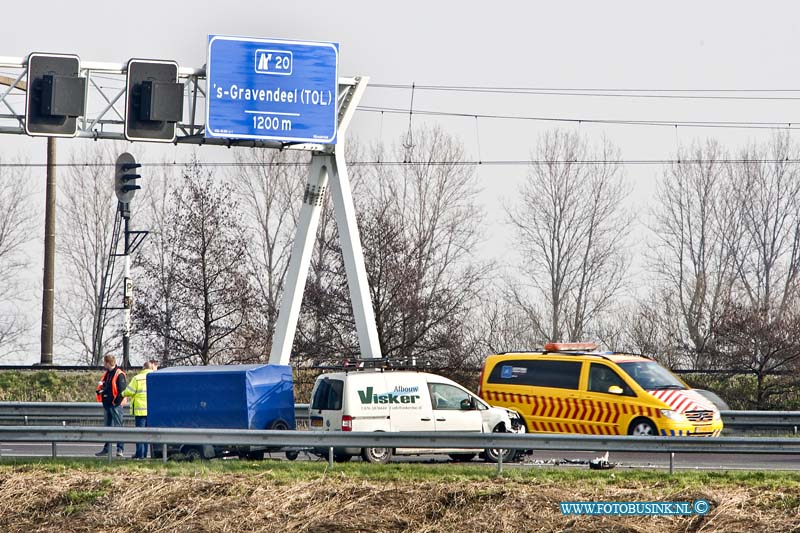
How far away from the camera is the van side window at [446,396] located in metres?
21.4

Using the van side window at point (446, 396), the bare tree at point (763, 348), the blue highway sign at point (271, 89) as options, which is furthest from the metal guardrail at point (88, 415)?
the bare tree at point (763, 348)

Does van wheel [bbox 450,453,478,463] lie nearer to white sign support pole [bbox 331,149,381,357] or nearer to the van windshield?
the van windshield

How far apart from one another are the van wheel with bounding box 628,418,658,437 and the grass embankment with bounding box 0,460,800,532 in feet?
15.7

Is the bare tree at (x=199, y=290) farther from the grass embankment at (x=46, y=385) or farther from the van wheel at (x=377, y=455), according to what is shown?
the van wheel at (x=377, y=455)

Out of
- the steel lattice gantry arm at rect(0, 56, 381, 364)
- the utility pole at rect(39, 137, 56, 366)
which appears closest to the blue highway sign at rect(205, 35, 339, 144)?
the steel lattice gantry arm at rect(0, 56, 381, 364)

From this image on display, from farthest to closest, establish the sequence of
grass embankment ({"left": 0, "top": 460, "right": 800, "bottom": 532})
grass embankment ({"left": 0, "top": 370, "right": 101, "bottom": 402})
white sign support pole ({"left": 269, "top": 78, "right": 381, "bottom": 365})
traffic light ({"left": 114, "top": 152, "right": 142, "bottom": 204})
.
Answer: grass embankment ({"left": 0, "top": 370, "right": 101, "bottom": 402})
traffic light ({"left": 114, "top": 152, "right": 142, "bottom": 204})
white sign support pole ({"left": 269, "top": 78, "right": 381, "bottom": 365})
grass embankment ({"left": 0, "top": 460, "right": 800, "bottom": 532})

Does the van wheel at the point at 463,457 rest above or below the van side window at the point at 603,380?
below

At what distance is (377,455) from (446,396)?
1.86m

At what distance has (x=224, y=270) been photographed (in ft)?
137

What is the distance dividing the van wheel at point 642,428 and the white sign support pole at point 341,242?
707 centimetres

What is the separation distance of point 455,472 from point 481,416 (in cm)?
396

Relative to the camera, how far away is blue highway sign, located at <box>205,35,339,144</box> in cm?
2717

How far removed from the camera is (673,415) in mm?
22484

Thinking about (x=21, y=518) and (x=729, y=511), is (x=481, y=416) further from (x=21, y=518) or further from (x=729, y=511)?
(x=21, y=518)
